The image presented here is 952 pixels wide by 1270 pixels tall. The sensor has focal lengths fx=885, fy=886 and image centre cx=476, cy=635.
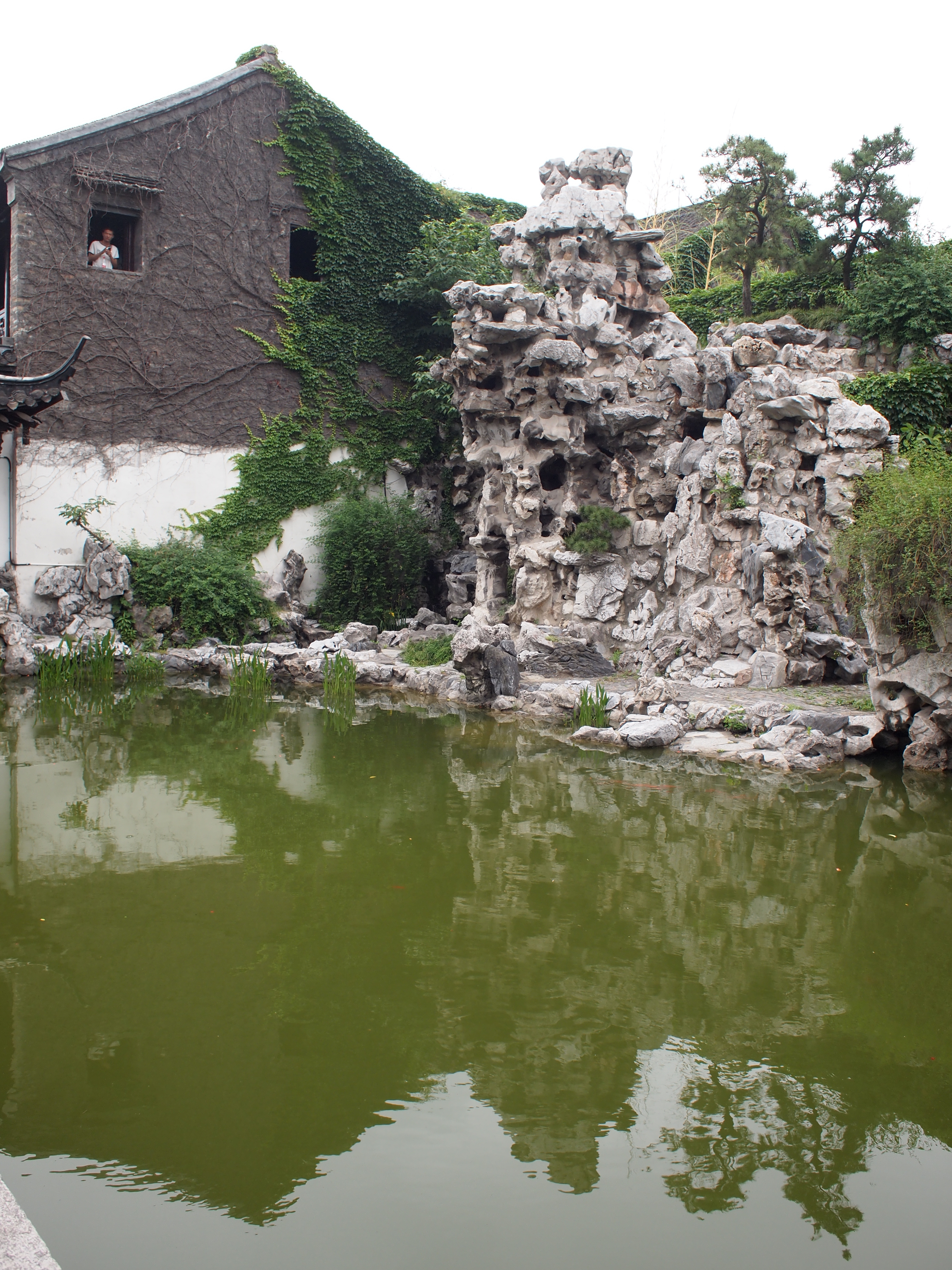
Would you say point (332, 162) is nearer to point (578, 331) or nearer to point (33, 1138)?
point (578, 331)

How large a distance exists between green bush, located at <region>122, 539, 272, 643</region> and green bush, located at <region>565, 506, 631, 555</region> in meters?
5.58

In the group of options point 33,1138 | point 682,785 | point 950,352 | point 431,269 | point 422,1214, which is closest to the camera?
point 422,1214

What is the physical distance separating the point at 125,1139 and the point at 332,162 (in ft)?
58.0

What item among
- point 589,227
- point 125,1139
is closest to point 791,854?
point 125,1139

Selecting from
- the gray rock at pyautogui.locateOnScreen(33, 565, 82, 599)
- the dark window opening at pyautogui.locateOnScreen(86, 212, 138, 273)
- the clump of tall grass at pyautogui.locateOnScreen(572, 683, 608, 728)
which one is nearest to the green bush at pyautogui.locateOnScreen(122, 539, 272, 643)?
the gray rock at pyautogui.locateOnScreen(33, 565, 82, 599)

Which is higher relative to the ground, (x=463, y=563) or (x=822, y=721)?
(x=463, y=563)

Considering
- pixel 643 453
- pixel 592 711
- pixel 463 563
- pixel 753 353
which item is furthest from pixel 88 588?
pixel 753 353

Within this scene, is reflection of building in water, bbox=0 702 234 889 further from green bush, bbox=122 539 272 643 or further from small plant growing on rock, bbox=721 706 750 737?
green bush, bbox=122 539 272 643

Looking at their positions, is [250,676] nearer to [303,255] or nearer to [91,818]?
[91,818]

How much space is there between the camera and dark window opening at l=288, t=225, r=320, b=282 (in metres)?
17.7

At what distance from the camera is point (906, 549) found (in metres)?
7.00

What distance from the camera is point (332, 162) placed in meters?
16.8

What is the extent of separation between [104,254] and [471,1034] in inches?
→ 610

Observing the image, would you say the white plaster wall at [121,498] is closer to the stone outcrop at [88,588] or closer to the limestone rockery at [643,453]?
the stone outcrop at [88,588]
